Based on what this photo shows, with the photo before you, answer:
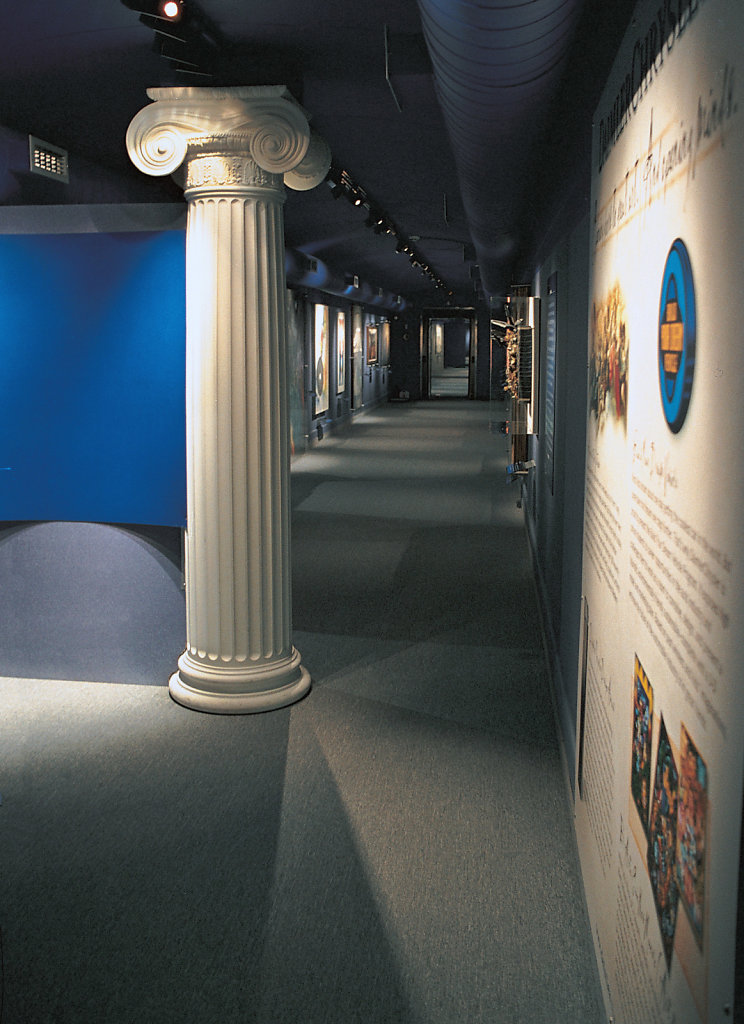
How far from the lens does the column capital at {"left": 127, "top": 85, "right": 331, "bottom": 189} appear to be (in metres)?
4.65

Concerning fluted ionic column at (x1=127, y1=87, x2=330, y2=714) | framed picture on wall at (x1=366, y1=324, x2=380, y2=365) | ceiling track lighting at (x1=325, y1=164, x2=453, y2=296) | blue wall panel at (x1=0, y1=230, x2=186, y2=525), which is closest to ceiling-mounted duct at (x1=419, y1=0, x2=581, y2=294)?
fluted ionic column at (x1=127, y1=87, x2=330, y2=714)

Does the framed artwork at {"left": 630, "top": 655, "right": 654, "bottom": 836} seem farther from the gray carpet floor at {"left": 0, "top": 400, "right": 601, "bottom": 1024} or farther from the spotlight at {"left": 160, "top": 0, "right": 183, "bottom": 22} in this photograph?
the spotlight at {"left": 160, "top": 0, "right": 183, "bottom": 22}

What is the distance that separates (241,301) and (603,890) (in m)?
3.08

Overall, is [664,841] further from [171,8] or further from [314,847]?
[171,8]

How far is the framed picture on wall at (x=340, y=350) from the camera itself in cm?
2003

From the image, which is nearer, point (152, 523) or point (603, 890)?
point (603, 890)

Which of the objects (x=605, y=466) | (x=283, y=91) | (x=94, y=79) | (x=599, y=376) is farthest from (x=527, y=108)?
(x=94, y=79)

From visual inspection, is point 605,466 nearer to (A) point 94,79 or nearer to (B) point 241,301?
(B) point 241,301

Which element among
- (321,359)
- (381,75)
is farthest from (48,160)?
(321,359)

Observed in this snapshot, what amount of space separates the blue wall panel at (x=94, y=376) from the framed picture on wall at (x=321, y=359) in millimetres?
12189

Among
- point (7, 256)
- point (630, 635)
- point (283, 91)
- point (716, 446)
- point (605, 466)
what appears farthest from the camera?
point (7, 256)

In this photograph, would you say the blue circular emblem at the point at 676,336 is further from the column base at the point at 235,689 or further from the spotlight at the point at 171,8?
the column base at the point at 235,689

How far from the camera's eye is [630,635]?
2.22 meters

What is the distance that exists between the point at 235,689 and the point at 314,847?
147cm
